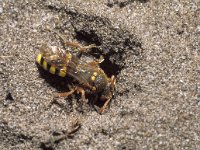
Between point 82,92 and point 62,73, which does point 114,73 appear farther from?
point 62,73

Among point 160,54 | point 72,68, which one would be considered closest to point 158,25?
point 160,54

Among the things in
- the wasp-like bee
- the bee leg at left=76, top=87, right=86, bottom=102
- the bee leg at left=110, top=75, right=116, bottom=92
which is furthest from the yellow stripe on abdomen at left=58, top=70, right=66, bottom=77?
the bee leg at left=110, top=75, right=116, bottom=92

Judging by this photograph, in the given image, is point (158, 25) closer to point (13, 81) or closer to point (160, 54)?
point (160, 54)

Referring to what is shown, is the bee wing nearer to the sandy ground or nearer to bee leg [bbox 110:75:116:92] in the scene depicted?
the sandy ground

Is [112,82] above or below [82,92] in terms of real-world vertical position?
above

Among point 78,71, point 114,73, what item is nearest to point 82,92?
point 78,71

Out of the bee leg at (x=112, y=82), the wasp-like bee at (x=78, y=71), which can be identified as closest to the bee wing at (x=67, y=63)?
the wasp-like bee at (x=78, y=71)
